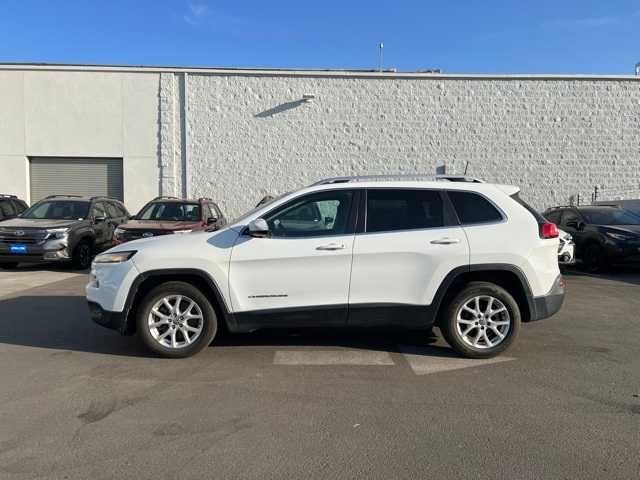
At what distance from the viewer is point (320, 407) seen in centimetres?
430

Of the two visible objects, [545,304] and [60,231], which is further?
[60,231]

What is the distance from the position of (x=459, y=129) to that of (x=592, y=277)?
856cm

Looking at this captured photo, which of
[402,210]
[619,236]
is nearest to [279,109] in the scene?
[619,236]

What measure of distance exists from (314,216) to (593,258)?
933 centimetres

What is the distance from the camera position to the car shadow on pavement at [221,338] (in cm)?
598

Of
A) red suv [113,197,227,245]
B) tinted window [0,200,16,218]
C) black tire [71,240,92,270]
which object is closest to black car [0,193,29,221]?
tinted window [0,200,16,218]

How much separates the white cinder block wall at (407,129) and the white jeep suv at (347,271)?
1344 centimetres

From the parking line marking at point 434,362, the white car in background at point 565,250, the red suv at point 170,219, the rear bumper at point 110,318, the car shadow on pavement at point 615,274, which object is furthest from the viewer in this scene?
the car shadow on pavement at point 615,274

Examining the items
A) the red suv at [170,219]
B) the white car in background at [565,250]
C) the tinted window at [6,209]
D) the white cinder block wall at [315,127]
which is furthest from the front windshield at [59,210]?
the white car in background at [565,250]

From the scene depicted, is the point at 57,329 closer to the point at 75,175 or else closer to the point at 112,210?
the point at 112,210

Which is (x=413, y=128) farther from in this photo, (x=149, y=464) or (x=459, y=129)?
(x=149, y=464)

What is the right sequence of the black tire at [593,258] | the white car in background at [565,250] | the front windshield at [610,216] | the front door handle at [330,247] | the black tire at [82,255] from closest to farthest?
the front door handle at [330,247] → the white car in background at [565,250] → the black tire at [593,258] → the black tire at [82,255] → the front windshield at [610,216]

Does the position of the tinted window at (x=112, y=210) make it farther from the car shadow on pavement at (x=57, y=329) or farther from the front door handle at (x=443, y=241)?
the front door handle at (x=443, y=241)

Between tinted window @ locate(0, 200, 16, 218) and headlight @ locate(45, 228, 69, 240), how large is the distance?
360cm
